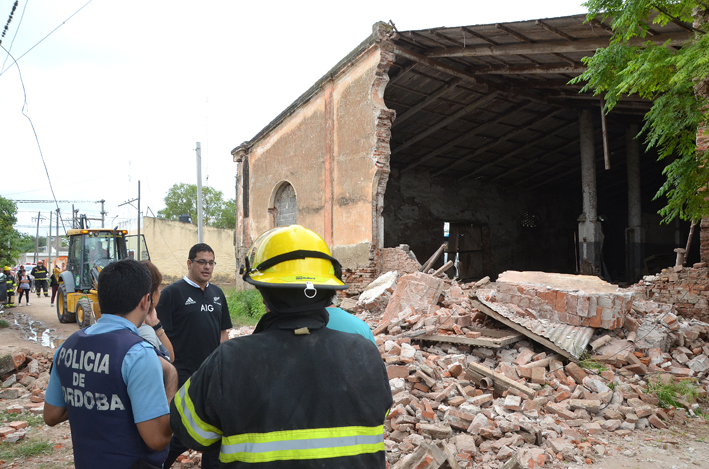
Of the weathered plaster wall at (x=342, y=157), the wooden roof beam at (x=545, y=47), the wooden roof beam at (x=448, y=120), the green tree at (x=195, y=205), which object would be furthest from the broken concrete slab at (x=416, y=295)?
the green tree at (x=195, y=205)

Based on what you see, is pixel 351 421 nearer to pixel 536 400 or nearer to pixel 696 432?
pixel 536 400

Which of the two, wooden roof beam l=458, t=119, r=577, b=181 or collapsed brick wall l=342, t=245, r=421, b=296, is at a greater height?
wooden roof beam l=458, t=119, r=577, b=181

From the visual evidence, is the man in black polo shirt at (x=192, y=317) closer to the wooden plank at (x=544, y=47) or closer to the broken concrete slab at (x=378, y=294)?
the broken concrete slab at (x=378, y=294)

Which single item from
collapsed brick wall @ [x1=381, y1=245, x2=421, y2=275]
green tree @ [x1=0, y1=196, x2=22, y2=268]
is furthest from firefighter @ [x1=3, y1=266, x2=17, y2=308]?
collapsed brick wall @ [x1=381, y1=245, x2=421, y2=275]

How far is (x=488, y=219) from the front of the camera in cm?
2072

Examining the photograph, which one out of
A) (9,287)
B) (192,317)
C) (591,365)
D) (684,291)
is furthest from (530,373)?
(9,287)

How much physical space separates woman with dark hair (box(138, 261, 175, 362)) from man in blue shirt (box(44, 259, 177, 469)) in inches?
18.8

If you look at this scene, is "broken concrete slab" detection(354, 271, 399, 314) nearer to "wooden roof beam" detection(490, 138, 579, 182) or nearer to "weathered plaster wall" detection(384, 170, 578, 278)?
"weathered plaster wall" detection(384, 170, 578, 278)

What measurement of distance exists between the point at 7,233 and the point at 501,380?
20.8 meters

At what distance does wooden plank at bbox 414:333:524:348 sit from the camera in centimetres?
590

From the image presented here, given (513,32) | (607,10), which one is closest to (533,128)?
(513,32)

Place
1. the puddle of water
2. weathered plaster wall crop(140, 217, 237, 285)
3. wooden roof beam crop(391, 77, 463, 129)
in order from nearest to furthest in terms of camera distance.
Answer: the puddle of water
wooden roof beam crop(391, 77, 463, 129)
weathered plaster wall crop(140, 217, 237, 285)

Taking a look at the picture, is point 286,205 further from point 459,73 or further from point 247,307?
point 459,73

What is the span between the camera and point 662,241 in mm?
20766
